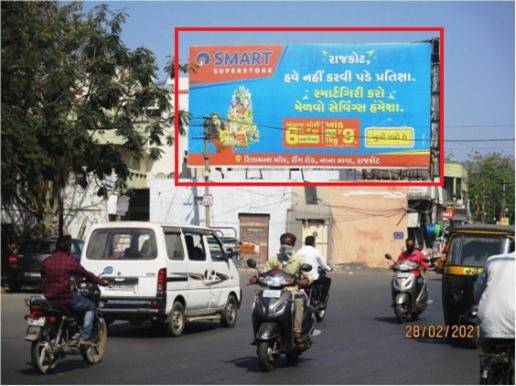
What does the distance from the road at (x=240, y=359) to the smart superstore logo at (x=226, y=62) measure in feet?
76.3

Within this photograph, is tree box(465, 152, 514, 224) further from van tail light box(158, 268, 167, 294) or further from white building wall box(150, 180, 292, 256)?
van tail light box(158, 268, 167, 294)

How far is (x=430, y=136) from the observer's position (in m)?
39.7

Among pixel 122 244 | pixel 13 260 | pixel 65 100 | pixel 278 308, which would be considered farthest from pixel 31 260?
pixel 278 308

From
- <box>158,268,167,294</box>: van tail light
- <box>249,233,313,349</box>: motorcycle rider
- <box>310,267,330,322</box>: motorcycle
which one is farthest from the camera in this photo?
<box>310,267,330,322</box>: motorcycle

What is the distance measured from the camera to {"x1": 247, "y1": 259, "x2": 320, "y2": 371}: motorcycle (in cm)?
1188

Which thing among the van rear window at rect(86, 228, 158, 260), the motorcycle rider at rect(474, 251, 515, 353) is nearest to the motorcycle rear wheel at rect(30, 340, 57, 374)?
the van rear window at rect(86, 228, 158, 260)

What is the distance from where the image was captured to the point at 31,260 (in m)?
27.2

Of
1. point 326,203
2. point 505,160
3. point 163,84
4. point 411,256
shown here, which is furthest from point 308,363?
point 505,160

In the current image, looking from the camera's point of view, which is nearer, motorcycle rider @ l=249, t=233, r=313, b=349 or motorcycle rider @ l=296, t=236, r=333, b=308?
motorcycle rider @ l=249, t=233, r=313, b=349

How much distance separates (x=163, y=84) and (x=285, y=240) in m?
19.6

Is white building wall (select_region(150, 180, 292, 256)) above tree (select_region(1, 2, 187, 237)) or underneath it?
underneath

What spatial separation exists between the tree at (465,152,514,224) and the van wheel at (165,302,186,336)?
291ft
